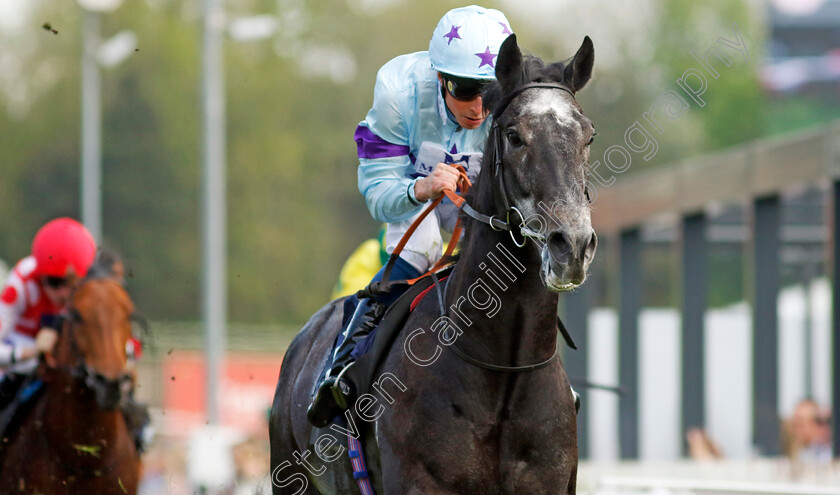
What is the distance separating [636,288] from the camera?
1794 cm

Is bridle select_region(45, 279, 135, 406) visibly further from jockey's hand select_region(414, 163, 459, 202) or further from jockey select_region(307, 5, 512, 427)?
jockey's hand select_region(414, 163, 459, 202)

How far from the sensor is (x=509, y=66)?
453 cm

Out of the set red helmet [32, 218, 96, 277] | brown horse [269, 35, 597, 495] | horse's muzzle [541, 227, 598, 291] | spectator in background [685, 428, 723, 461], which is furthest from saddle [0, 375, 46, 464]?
spectator in background [685, 428, 723, 461]

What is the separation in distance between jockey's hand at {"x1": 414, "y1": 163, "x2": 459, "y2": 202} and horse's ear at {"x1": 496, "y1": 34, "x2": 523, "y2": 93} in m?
0.42

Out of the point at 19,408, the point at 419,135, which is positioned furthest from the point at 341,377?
the point at 19,408

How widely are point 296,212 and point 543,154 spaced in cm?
4542

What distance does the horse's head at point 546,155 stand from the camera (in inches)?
159

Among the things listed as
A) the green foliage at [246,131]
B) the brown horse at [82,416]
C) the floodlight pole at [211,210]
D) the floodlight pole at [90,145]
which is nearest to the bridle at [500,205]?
the brown horse at [82,416]

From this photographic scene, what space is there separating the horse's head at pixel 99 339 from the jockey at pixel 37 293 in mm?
A: 168

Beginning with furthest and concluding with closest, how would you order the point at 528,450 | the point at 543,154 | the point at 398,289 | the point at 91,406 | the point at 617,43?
the point at 617,43 → the point at 91,406 → the point at 398,289 → the point at 528,450 → the point at 543,154

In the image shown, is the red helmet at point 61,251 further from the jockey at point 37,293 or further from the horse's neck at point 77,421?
the horse's neck at point 77,421

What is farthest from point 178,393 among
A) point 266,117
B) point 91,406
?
point 266,117

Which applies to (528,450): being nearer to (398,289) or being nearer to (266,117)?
(398,289)

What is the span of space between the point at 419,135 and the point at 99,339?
3319 mm
